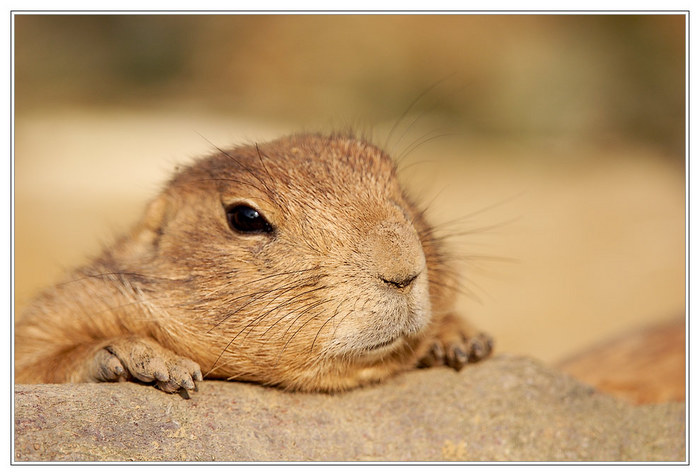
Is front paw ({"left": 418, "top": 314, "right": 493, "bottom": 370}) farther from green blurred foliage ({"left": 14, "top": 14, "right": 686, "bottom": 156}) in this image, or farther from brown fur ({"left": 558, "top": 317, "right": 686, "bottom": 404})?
green blurred foliage ({"left": 14, "top": 14, "right": 686, "bottom": 156})

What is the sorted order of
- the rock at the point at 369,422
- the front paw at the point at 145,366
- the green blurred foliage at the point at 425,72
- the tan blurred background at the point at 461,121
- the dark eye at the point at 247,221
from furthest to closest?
1. the green blurred foliage at the point at 425,72
2. the tan blurred background at the point at 461,121
3. the dark eye at the point at 247,221
4. the front paw at the point at 145,366
5. the rock at the point at 369,422

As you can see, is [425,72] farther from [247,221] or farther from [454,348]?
[247,221]

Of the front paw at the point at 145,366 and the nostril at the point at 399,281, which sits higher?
the nostril at the point at 399,281

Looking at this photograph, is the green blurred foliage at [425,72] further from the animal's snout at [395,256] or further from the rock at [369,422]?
the animal's snout at [395,256]

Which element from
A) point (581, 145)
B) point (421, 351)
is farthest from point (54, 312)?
point (581, 145)

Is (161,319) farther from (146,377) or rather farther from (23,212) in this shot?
(23,212)

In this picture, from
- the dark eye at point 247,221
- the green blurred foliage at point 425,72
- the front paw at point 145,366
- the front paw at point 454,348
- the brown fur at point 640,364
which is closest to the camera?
the front paw at point 145,366

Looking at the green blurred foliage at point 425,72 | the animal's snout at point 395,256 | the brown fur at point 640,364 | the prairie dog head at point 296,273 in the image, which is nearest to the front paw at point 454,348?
the prairie dog head at point 296,273
